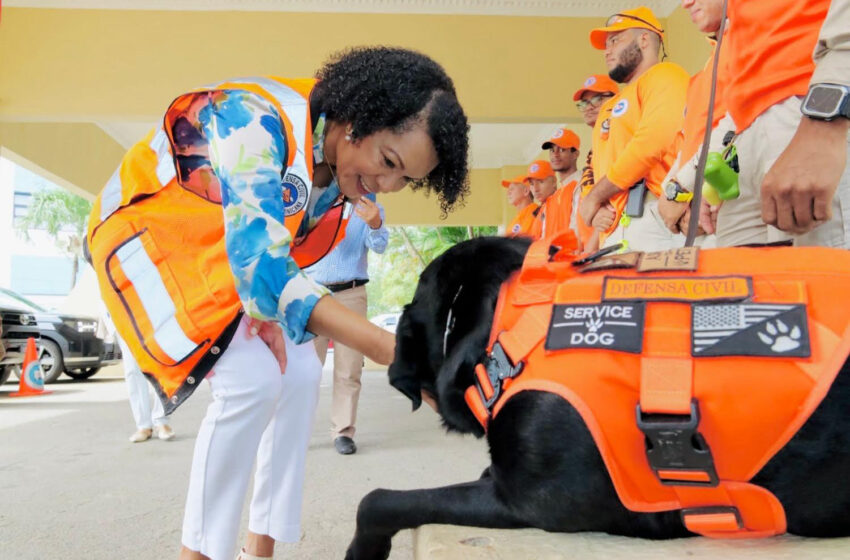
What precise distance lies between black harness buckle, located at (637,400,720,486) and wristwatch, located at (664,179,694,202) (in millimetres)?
1174

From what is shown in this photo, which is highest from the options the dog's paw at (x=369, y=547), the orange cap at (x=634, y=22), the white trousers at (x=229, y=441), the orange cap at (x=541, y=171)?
the orange cap at (x=634, y=22)

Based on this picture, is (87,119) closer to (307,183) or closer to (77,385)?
(77,385)

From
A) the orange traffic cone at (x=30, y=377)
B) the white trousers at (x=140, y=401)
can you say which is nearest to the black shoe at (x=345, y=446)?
the white trousers at (x=140, y=401)

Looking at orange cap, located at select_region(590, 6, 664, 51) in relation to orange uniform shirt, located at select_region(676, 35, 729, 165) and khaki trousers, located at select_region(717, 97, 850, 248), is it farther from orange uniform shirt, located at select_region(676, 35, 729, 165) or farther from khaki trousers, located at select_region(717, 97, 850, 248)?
khaki trousers, located at select_region(717, 97, 850, 248)

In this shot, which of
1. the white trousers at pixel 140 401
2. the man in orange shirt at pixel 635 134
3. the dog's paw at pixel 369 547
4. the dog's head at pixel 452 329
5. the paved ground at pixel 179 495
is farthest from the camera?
the white trousers at pixel 140 401

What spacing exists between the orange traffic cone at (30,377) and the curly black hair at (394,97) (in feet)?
25.5

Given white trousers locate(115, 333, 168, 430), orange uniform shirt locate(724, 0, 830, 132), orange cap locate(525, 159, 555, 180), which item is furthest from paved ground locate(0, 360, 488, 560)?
orange cap locate(525, 159, 555, 180)

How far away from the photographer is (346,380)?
14.0 ft

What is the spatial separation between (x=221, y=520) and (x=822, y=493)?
4.07 feet

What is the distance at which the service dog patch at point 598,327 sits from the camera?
41.6 inches

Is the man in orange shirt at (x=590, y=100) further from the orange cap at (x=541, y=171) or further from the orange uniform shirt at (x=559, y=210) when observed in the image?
the orange cap at (x=541, y=171)

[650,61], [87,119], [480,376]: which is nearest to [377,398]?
[87,119]

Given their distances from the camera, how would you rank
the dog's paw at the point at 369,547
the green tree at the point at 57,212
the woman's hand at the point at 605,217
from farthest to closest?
1. the green tree at the point at 57,212
2. the woman's hand at the point at 605,217
3. the dog's paw at the point at 369,547

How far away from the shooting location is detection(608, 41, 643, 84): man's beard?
136 inches
